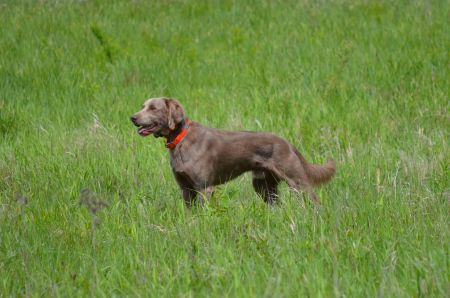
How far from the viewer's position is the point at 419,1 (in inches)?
520

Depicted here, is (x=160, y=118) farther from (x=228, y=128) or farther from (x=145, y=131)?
(x=228, y=128)

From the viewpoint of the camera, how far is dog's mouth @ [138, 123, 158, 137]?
253 inches

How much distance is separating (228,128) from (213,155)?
5.87 ft

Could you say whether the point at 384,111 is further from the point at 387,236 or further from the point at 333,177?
the point at 387,236

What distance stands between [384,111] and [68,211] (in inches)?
150

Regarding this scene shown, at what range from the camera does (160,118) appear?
6.44 metres

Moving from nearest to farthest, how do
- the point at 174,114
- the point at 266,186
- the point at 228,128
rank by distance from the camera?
the point at 174,114 → the point at 266,186 → the point at 228,128

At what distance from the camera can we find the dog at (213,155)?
6410 millimetres

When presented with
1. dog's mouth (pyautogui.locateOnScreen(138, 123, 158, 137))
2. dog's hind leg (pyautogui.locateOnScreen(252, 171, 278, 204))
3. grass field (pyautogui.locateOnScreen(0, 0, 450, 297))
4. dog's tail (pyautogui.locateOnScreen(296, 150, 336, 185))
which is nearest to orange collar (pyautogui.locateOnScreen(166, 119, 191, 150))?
dog's mouth (pyautogui.locateOnScreen(138, 123, 158, 137))

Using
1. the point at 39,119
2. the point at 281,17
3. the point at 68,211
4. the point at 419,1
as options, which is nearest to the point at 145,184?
the point at 68,211

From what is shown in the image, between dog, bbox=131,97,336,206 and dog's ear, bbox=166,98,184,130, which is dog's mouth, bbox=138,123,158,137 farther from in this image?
dog's ear, bbox=166,98,184,130

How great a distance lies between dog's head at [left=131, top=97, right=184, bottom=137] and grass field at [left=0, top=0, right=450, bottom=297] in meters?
0.49

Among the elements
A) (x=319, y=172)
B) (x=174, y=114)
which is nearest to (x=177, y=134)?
(x=174, y=114)

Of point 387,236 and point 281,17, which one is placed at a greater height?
point 387,236
